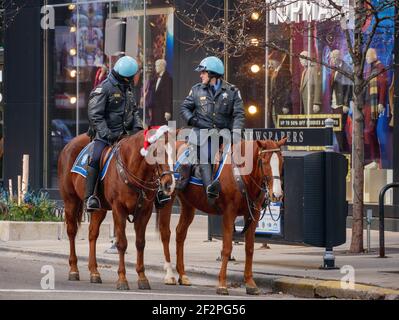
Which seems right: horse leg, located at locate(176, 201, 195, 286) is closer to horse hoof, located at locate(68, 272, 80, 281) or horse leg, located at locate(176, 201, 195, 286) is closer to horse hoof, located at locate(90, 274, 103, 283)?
horse hoof, located at locate(90, 274, 103, 283)

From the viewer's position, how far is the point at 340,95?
24109 millimetres

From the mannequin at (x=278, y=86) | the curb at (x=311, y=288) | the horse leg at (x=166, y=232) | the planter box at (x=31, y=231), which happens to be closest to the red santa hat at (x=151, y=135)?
the horse leg at (x=166, y=232)

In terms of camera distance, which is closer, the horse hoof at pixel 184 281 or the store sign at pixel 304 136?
the horse hoof at pixel 184 281

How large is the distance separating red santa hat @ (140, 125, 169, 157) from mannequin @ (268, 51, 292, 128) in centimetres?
1157

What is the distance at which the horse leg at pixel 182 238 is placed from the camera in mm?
14992

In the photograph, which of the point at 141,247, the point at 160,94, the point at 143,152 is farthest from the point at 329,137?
the point at 160,94

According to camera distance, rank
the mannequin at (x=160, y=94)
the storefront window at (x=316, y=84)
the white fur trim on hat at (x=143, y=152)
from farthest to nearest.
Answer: the mannequin at (x=160, y=94) < the storefront window at (x=316, y=84) < the white fur trim on hat at (x=143, y=152)

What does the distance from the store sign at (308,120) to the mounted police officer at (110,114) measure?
9596 mm

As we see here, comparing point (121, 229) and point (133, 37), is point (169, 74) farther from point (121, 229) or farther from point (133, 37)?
point (121, 229)

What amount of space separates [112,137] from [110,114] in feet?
1.33

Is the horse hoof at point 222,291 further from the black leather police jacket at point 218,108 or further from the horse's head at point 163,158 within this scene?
the black leather police jacket at point 218,108

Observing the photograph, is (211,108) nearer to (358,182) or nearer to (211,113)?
(211,113)
